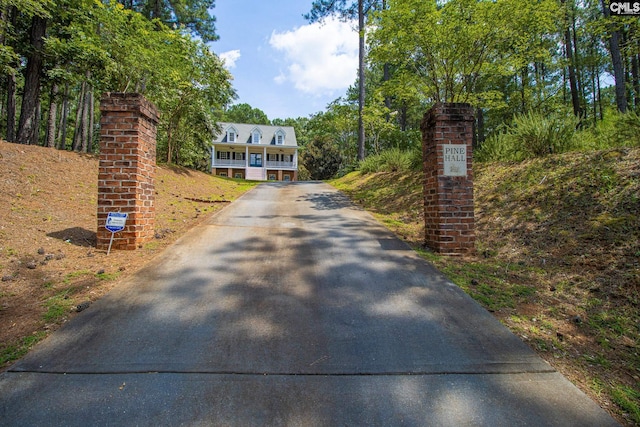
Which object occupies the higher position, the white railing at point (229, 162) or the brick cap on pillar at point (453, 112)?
the white railing at point (229, 162)

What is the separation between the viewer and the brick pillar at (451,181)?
4.46 m

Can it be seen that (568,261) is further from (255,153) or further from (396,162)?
(255,153)

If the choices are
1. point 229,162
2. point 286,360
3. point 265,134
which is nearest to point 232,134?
point 229,162

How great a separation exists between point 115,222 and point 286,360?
3183 millimetres

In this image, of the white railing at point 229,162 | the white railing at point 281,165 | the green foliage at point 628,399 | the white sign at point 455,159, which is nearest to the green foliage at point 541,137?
the white sign at point 455,159

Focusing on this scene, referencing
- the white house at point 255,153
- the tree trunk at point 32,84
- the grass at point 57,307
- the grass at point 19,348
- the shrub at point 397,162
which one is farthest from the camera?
the white house at point 255,153

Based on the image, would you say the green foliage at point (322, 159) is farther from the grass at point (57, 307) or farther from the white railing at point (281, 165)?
the grass at point (57, 307)

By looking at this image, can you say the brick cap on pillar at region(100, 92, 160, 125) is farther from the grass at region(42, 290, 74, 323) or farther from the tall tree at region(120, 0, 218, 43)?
the tall tree at region(120, 0, 218, 43)

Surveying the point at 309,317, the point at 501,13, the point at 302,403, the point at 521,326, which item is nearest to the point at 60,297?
the point at 309,317

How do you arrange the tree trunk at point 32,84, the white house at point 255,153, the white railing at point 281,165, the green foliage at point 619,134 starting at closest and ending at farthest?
the green foliage at point 619,134, the tree trunk at point 32,84, the white house at point 255,153, the white railing at point 281,165

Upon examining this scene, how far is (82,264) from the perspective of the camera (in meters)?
3.62

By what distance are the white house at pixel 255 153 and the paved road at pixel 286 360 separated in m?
31.7

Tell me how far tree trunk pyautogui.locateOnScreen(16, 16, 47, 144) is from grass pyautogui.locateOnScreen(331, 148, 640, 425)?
38.8ft

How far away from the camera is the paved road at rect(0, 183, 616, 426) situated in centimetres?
170
